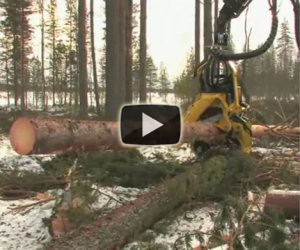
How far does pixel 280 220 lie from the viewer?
16.0 ft

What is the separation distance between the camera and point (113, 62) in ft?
42.6

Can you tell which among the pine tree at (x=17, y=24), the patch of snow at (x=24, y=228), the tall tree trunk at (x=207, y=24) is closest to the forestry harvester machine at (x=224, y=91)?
the patch of snow at (x=24, y=228)

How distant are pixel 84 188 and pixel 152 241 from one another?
99cm

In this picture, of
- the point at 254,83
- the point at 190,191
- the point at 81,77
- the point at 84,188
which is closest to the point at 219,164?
the point at 190,191

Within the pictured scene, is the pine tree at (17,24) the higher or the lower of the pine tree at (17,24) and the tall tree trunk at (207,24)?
the higher

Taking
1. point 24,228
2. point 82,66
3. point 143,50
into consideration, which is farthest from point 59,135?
point 82,66

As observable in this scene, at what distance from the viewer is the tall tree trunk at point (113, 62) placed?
507 inches

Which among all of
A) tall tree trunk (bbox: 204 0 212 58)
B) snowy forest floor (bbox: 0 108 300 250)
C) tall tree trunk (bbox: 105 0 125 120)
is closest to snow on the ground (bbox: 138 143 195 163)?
snowy forest floor (bbox: 0 108 300 250)

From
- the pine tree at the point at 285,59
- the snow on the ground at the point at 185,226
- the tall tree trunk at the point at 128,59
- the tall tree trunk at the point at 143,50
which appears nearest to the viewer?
the snow on the ground at the point at 185,226

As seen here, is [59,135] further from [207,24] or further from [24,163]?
[207,24]

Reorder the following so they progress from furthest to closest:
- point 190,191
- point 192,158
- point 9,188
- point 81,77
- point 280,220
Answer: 1. point 81,77
2. point 192,158
3. point 9,188
4. point 190,191
5. point 280,220

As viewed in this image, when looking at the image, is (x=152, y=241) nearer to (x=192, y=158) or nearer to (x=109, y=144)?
(x=109, y=144)
